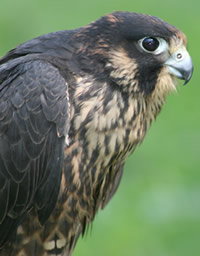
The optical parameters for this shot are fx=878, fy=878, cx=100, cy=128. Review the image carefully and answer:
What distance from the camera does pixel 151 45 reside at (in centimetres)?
529

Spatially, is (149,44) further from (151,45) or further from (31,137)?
(31,137)

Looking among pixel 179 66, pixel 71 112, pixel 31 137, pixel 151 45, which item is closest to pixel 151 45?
pixel 151 45

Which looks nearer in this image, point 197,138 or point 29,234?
point 29,234

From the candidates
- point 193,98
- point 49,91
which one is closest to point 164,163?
point 193,98

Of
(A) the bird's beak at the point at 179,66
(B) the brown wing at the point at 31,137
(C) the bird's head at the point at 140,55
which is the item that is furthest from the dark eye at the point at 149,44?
(B) the brown wing at the point at 31,137

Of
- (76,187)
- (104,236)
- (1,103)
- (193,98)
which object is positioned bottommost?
(104,236)

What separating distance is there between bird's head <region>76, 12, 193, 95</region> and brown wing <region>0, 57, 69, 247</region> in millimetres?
320

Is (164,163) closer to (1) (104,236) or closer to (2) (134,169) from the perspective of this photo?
(2) (134,169)

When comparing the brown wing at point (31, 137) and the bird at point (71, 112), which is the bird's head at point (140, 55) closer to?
the bird at point (71, 112)

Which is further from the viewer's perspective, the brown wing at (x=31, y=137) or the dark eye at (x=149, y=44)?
the dark eye at (x=149, y=44)

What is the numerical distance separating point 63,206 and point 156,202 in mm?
2477

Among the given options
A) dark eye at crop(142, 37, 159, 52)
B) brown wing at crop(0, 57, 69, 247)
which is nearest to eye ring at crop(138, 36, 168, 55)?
dark eye at crop(142, 37, 159, 52)

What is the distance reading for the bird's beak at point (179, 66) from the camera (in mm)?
5328

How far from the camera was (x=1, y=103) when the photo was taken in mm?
5168
